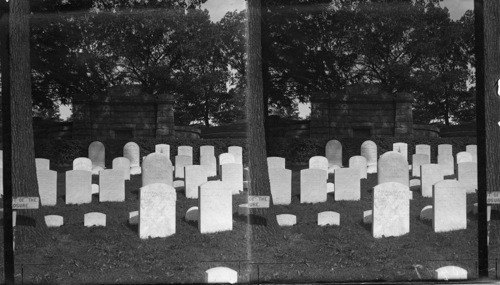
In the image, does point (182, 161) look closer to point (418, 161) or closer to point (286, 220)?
point (286, 220)

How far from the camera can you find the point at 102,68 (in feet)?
32.4

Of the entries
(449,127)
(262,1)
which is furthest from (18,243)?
(449,127)

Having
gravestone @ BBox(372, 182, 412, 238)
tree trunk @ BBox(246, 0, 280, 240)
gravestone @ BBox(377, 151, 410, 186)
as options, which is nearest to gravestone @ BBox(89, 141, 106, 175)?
tree trunk @ BBox(246, 0, 280, 240)

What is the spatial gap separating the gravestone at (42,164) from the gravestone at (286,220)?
383cm

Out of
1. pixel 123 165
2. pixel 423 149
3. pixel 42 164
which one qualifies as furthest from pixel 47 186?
pixel 423 149

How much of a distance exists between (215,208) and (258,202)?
662 millimetres

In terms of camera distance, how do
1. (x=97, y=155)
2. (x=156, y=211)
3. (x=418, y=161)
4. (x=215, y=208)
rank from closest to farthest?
(x=156, y=211) → (x=215, y=208) → (x=97, y=155) → (x=418, y=161)

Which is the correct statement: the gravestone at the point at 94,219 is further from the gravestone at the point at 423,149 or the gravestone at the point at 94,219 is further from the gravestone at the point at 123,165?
the gravestone at the point at 423,149

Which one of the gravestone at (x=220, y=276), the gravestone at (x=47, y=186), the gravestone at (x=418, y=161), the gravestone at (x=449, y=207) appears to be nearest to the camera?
the gravestone at (x=220, y=276)

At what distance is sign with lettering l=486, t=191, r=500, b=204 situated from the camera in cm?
938

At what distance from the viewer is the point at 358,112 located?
10.6m

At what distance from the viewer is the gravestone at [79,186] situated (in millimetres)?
10953

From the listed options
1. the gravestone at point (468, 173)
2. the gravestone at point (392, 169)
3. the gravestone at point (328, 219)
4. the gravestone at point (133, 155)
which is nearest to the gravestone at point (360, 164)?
the gravestone at point (392, 169)

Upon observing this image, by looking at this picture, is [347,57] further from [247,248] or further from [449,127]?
[247,248]
